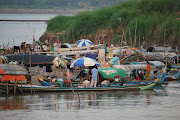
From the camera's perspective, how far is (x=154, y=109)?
655 inches

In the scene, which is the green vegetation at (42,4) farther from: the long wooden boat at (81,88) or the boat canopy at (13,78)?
the boat canopy at (13,78)

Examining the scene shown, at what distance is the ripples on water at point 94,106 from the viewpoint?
1520cm

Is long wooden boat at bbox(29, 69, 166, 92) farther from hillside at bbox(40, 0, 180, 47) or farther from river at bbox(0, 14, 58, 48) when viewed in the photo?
hillside at bbox(40, 0, 180, 47)

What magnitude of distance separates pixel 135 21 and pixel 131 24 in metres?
0.48

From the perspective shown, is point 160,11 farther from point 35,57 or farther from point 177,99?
point 177,99

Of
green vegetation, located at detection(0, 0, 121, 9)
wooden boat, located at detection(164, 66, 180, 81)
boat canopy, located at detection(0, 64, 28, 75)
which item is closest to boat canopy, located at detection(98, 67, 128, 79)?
boat canopy, located at detection(0, 64, 28, 75)

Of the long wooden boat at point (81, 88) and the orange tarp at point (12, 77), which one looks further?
the long wooden boat at point (81, 88)

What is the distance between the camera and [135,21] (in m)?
40.5

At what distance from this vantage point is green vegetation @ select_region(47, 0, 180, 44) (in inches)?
1522

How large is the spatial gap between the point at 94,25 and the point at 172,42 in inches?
462

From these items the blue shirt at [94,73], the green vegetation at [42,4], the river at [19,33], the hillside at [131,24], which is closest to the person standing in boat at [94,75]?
the blue shirt at [94,73]

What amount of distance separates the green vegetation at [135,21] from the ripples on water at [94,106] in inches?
685

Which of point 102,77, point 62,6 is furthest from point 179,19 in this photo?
point 62,6

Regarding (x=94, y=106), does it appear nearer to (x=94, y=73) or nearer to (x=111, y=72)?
(x=94, y=73)
